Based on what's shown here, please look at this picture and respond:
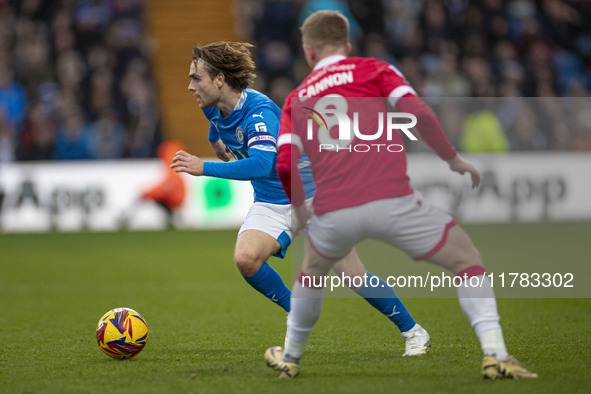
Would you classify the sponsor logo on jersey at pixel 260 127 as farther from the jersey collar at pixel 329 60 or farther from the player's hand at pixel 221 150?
the jersey collar at pixel 329 60

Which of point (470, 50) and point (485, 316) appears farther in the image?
point (470, 50)

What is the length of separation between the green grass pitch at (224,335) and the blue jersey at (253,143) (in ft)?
3.63

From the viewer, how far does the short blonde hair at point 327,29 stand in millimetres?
4520

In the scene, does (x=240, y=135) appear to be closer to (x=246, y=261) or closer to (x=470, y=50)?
(x=246, y=261)

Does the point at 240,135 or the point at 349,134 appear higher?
the point at 240,135

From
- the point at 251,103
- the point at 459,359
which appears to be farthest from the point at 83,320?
the point at 459,359

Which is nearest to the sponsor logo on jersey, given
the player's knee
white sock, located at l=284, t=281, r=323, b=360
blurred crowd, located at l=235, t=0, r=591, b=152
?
the player's knee

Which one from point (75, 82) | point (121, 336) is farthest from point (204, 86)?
point (75, 82)

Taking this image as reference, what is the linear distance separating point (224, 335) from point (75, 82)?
40.0ft

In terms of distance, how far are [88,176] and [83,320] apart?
8.57 m

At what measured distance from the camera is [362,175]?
14.4 ft

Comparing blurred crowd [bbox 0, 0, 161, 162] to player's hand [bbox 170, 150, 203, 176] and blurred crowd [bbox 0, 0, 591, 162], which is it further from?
player's hand [bbox 170, 150, 203, 176]

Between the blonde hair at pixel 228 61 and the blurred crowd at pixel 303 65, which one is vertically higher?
the blurred crowd at pixel 303 65

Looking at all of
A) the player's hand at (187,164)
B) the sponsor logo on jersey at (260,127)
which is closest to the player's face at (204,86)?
the sponsor logo on jersey at (260,127)
